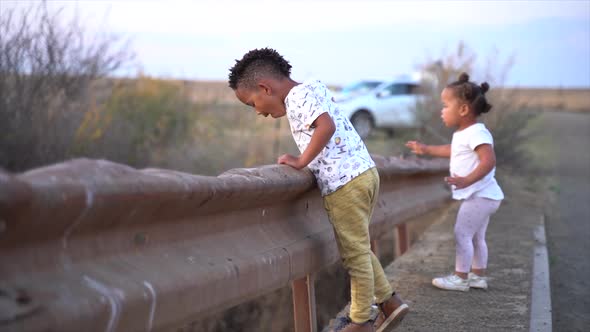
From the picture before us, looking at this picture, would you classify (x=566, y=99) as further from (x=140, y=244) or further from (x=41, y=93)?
(x=140, y=244)

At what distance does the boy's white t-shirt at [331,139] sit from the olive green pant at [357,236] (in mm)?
56

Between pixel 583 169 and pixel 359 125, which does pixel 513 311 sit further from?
pixel 359 125

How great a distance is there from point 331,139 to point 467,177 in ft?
5.42

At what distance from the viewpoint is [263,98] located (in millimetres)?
4547

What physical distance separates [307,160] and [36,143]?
664 centimetres

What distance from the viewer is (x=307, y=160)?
4.43 meters

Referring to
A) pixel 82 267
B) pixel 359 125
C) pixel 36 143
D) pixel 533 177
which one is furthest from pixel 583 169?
pixel 82 267

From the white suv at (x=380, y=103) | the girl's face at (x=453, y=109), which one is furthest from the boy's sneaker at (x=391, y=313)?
the white suv at (x=380, y=103)

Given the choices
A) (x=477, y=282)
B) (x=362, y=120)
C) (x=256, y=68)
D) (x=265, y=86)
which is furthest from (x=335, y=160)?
(x=362, y=120)

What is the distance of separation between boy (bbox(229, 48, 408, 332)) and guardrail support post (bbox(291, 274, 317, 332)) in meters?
0.25

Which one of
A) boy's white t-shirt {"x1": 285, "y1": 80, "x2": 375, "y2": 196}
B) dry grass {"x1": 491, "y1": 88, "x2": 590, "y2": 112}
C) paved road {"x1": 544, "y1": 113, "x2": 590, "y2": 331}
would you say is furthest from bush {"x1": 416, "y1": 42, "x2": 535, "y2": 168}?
dry grass {"x1": 491, "y1": 88, "x2": 590, "y2": 112}

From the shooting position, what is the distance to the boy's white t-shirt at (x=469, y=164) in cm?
594

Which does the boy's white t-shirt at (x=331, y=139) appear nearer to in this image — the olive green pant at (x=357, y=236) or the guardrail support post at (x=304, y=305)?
the olive green pant at (x=357, y=236)

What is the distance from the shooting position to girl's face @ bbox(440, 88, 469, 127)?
238 inches
